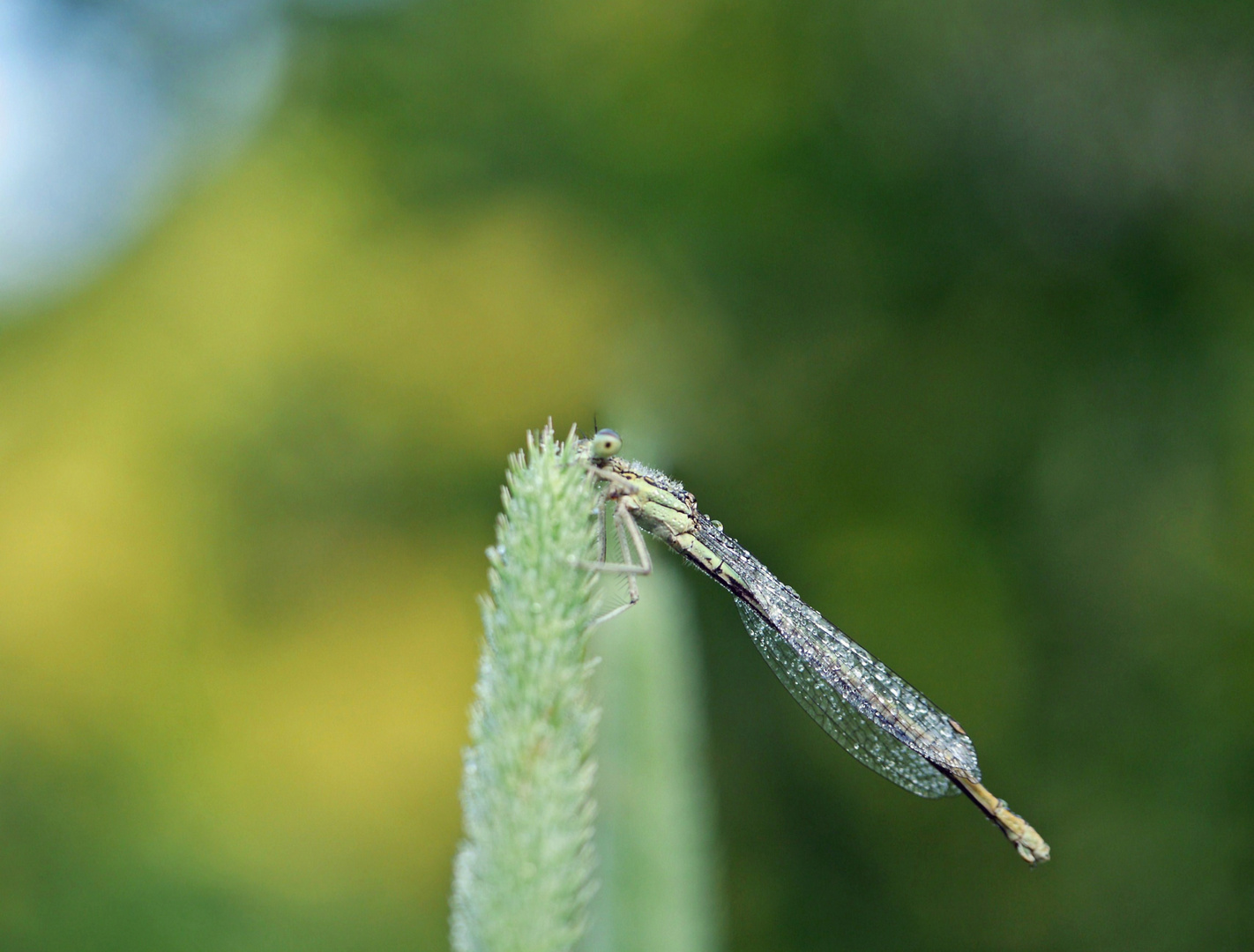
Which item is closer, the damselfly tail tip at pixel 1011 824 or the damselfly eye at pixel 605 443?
the damselfly eye at pixel 605 443

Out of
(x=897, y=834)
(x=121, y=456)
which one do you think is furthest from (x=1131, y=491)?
(x=121, y=456)

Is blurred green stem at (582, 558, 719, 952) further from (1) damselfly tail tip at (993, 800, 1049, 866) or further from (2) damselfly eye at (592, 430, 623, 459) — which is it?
(1) damselfly tail tip at (993, 800, 1049, 866)

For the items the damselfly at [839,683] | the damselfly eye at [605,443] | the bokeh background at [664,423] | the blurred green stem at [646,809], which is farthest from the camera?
the bokeh background at [664,423]

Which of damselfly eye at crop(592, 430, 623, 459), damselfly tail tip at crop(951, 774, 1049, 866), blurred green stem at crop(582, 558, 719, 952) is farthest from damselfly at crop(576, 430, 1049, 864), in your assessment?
blurred green stem at crop(582, 558, 719, 952)

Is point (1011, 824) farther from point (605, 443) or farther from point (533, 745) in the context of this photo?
point (533, 745)

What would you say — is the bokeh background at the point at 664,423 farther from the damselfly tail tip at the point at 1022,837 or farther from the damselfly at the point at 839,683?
the damselfly tail tip at the point at 1022,837

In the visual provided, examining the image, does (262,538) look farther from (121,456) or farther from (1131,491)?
(1131,491)

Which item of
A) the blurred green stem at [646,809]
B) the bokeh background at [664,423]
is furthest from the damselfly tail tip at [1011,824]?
the blurred green stem at [646,809]
